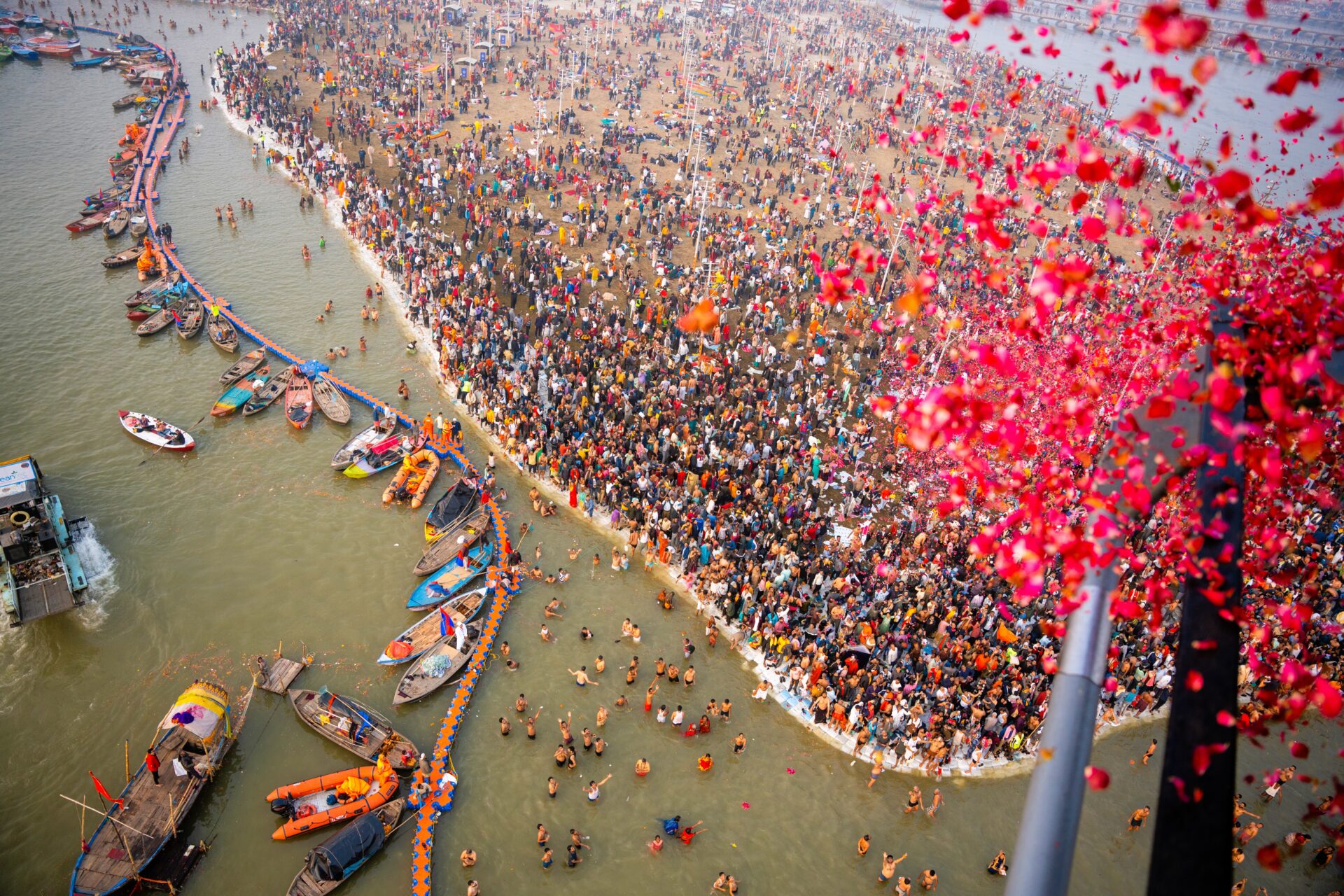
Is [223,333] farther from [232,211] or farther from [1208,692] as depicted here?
[1208,692]

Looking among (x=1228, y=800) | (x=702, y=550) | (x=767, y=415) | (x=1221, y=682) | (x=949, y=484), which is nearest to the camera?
(x=1228, y=800)

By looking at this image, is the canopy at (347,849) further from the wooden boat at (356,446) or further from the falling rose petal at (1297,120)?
the falling rose petal at (1297,120)

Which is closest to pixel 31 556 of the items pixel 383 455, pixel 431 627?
pixel 383 455

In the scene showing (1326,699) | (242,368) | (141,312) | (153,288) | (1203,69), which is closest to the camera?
(1203,69)

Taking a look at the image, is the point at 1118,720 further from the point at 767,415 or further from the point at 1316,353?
the point at 1316,353

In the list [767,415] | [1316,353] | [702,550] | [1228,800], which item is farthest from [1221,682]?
[767,415]

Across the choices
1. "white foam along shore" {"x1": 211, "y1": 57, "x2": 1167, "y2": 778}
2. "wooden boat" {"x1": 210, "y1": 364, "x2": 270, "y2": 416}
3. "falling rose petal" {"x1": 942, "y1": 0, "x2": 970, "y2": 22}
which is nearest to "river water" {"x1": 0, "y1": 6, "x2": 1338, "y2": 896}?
"white foam along shore" {"x1": 211, "y1": 57, "x2": 1167, "y2": 778}
